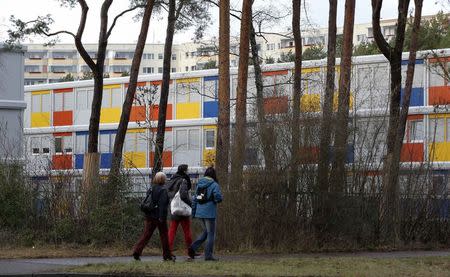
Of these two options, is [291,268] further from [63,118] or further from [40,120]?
[40,120]

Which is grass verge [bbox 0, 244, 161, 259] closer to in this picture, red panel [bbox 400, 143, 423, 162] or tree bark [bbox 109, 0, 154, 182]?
tree bark [bbox 109, 0, 154, 182]

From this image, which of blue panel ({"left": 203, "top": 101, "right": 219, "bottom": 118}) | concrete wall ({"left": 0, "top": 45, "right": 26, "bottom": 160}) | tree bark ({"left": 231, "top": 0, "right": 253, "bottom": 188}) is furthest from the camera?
blue panel ({"left": 203, "top": 101, "right": 219, "bottom": 118})

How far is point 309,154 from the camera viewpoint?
74.7ft

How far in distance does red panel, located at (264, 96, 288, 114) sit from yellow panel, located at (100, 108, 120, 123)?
96.8 ft

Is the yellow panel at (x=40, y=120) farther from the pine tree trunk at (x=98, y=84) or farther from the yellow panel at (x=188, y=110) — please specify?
the pine tree trunk at (x=98, y=84)

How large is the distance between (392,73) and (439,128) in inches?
534

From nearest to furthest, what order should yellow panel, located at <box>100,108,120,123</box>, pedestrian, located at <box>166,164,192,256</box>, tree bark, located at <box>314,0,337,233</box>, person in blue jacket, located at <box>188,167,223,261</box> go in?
person in blue jacket, located at <box>188,167,223,261</box>, pedestrian, located at <box>166,164,192,256</box>, tree bark, located at <box>314,0,337,233</box>, yellow panel, located at <box>100,108,120,123</box>

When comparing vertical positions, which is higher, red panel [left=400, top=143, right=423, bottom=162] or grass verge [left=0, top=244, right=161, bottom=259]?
red panel [left=400, top=143, right=423, bottom=162]

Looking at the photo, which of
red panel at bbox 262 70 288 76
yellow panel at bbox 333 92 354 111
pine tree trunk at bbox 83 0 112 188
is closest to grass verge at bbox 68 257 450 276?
yellow panel at bbox 333 92 354 111

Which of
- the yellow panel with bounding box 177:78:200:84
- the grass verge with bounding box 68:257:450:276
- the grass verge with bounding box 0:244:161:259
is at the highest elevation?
the yellow panel with bounding box 177:78:200:84

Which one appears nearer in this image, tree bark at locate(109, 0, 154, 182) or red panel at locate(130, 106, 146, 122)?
tree bark at locate(109, 0, 154, 182)

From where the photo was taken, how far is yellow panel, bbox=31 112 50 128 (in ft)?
181

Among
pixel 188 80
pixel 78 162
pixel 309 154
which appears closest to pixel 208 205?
pixel 309 154

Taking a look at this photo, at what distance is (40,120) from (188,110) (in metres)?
10.7
